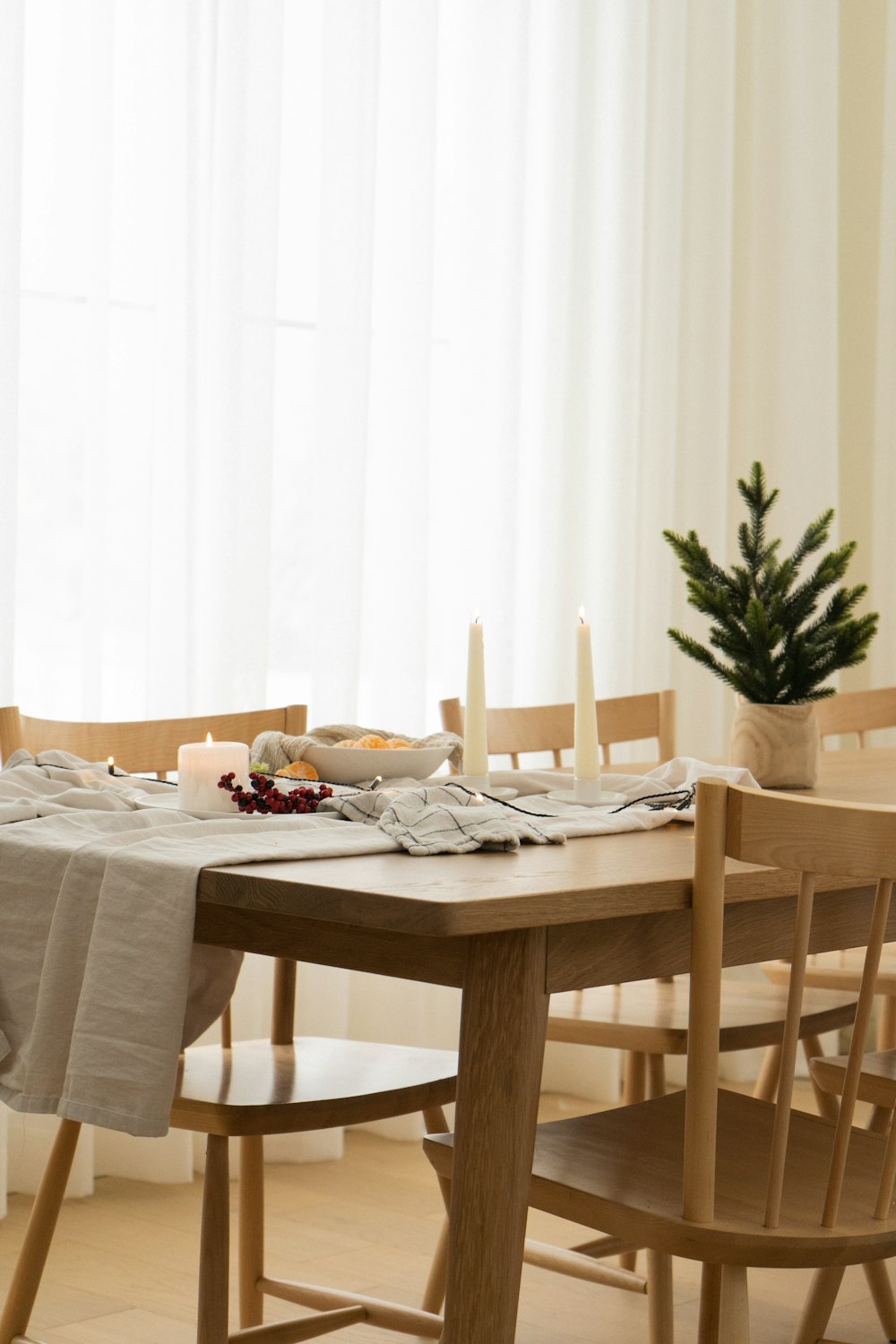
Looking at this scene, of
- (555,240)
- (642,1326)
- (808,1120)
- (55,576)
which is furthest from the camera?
(555,240)

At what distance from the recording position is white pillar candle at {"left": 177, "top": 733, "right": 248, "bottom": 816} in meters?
1.56

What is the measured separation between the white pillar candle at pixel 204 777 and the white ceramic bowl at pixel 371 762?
180 millimetres

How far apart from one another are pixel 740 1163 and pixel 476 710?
0.49 m

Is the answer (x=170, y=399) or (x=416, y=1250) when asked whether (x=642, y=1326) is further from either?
(x=170, y=399)

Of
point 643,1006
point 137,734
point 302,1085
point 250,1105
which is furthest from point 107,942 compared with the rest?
point 643,1006

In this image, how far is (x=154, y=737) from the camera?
2037mm

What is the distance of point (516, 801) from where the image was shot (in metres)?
1.70

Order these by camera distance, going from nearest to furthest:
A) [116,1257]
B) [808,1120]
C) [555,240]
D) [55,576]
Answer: [808,1120], [116,1257], [55,576], [555,240]

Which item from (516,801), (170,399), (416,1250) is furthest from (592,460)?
(516,801)

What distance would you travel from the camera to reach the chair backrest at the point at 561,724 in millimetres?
2322

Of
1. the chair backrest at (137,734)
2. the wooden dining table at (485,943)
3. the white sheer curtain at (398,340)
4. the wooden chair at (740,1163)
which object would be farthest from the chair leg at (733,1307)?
the white sheer curtain at (398,340)

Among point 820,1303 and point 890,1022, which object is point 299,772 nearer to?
point 820,1303

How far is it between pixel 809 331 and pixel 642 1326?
2.30 meters

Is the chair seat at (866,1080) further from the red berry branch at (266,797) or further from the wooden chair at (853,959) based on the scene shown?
the red berry branch at (266,797)
